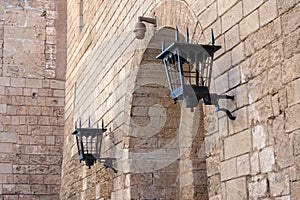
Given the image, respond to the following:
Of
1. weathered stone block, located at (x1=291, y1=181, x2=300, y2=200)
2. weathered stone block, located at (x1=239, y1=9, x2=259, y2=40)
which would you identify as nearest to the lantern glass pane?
weathered stone block, located at (x1=239, y1=9, x2=259, y2=40)

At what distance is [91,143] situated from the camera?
594 centimetres

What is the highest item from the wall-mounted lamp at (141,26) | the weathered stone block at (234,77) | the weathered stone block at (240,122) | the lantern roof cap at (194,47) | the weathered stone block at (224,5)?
the wall-mounted lamp at (141,26)

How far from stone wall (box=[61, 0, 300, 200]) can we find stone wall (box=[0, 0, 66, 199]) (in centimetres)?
60

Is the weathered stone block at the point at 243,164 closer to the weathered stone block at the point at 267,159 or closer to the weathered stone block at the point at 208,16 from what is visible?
the weathered stone block at the point at 267,159

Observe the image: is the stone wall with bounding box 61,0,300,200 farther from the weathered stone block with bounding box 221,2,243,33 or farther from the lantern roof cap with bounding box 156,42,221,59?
the lantern roof cap with bounding box 156,42,221,59

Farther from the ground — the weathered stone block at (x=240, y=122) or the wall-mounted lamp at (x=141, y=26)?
the wall-mounted lamp at (x=141, y=26)

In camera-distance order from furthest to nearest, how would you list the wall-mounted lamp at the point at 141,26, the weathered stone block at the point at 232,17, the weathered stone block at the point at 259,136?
the wall-mounted lamp at the point at 141,26, the weathered stone block at the point at 232,17, the weathered stone block at the point at 259,136

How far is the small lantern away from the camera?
19.2 ft

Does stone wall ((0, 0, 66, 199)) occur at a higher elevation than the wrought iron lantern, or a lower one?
higher

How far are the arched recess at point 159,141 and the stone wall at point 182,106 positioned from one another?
0.03ft

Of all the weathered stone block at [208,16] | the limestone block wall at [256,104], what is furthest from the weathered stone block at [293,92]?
the weathered stone block at [208,16]

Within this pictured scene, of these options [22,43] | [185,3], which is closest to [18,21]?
[22,43]

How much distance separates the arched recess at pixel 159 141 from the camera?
17.8 feet

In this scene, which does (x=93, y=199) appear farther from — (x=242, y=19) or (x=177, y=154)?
(x=242, y=19)
